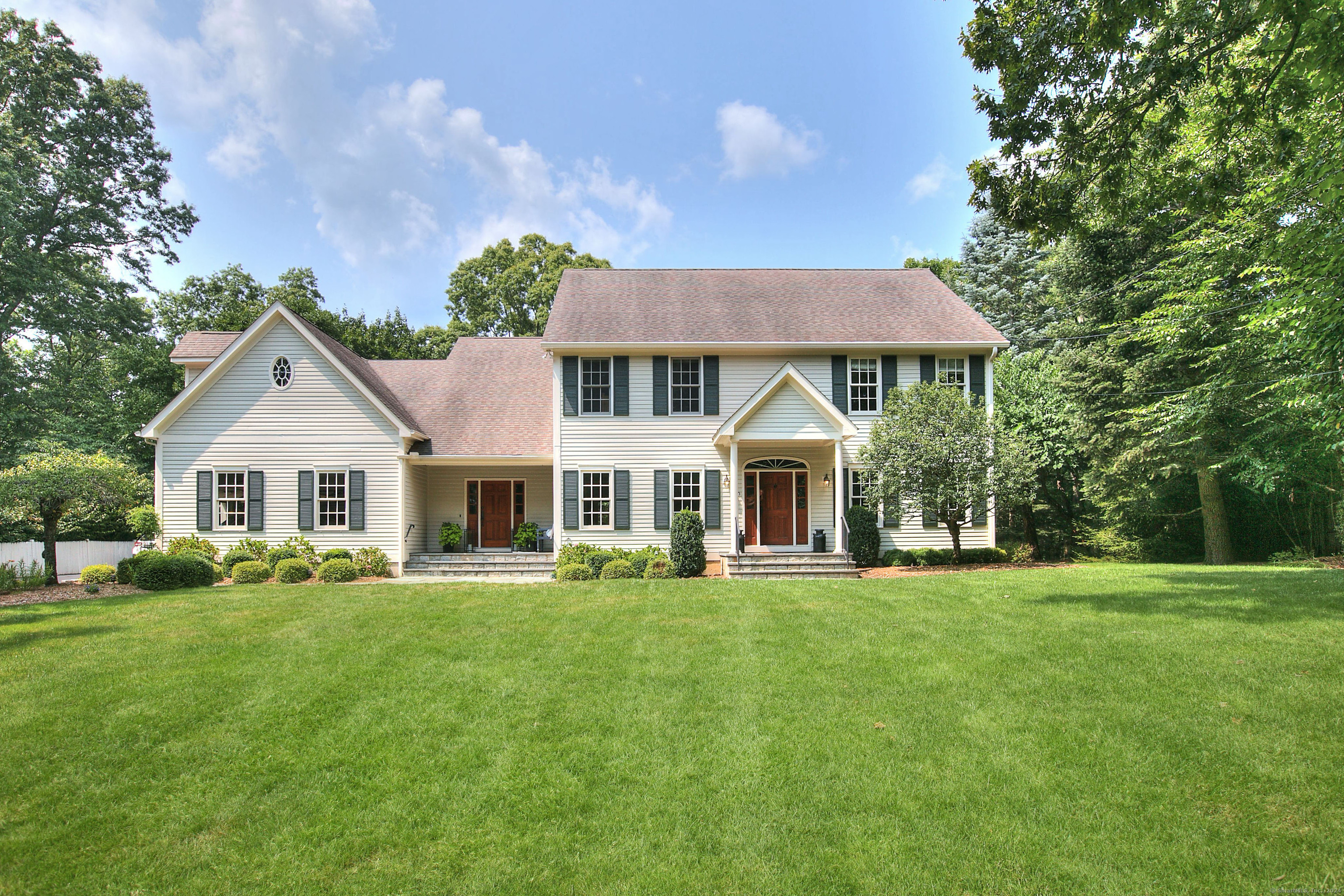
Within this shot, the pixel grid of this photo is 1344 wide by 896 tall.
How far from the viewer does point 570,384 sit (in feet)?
59.2

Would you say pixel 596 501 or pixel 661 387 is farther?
pixel 661 387

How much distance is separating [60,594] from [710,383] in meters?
14.8

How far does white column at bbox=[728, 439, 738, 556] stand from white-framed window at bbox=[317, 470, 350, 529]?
10.2m

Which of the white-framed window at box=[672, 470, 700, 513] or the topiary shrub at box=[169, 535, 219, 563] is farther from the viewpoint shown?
the white-framed window at box=[672, 470, 700, 513]

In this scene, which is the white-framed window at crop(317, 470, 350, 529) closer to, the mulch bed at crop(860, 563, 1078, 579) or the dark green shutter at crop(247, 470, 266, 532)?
the dark green shutter at crop(247, 470, 266, 532)

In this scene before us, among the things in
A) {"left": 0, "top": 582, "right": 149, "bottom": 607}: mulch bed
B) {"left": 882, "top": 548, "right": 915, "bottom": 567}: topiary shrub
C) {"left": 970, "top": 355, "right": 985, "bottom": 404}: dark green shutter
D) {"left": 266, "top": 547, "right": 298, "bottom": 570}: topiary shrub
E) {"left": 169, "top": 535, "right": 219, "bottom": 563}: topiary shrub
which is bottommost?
{"left": 882, "top": 548, "right": 915, "bottom": 567}: topiary shrub

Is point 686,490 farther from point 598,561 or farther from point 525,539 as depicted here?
point 525,539

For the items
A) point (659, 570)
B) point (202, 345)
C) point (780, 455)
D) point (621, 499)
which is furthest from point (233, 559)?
point (780, 455)

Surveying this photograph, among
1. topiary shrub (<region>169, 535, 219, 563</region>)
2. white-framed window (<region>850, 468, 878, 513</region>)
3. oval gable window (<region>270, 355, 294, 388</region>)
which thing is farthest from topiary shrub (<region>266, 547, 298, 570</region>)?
white-framed window (<region>850, 468, 878, 513</region>)

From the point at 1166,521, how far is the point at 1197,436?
5885 mm

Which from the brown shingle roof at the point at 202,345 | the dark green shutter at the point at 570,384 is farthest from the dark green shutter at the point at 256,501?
the dark green shutter at the point at 570,384

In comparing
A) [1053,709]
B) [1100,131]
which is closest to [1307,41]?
[1100,131]

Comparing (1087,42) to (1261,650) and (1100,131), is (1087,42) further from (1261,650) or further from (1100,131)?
(1261,650)

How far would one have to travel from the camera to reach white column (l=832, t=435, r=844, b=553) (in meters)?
15.8
